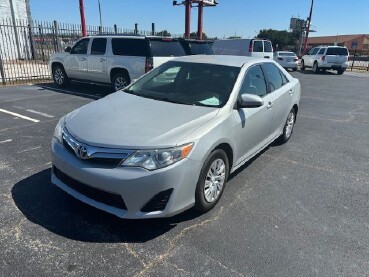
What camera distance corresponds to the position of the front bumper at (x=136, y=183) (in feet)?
8.73

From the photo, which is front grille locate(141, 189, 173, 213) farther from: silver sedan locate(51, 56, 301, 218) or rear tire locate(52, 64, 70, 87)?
rear tire locate(52, 64, 70, 87)

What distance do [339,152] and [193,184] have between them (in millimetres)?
3564

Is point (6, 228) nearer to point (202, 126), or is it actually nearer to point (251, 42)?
point (202, 126)

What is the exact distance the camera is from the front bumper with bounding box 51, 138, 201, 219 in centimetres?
266

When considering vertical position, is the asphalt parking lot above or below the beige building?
below

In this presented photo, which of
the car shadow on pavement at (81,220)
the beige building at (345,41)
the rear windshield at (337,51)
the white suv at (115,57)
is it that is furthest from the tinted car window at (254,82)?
the beige building at (345,41)

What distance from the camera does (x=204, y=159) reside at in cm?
297

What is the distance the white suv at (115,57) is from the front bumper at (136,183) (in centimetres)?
606

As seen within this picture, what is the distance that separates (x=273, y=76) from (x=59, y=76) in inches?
334

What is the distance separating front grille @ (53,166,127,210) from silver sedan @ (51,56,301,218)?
1 centimetres

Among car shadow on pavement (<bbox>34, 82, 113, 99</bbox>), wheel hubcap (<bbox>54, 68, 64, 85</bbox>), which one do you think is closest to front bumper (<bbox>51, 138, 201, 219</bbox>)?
car shadow on pavement (<bbox>34, 82, 113, 99</bbox>)

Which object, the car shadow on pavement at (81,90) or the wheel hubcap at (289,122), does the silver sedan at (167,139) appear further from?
the car shadow on pavement at (81,90)

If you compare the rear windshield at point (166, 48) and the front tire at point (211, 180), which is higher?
the rear windshield at point (166, 48)

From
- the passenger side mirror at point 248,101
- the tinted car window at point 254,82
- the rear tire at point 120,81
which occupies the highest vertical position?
the tinted car window at point 254,82
